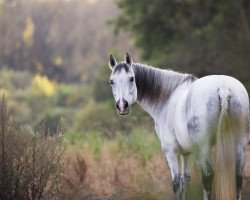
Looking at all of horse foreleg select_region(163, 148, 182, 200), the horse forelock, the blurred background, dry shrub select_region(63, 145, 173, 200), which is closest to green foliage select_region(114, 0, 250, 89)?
the blurred background

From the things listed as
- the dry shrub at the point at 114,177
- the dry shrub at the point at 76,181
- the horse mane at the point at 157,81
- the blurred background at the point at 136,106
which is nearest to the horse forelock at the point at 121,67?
the horse mane at the point at 157,81

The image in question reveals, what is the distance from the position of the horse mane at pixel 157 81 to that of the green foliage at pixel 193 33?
8.01m

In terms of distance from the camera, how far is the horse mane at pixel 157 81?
648cm

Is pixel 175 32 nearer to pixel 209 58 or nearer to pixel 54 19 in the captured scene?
pixel 209 58

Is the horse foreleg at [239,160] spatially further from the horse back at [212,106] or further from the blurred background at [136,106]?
the blurred background at [136,106]

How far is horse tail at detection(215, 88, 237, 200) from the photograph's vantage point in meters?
5.43

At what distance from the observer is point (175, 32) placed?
16.7 m

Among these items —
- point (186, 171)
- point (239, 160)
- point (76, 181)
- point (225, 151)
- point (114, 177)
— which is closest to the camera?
point (225, 151)

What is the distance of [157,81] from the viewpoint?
6.56m

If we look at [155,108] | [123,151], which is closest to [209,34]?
[123,151]

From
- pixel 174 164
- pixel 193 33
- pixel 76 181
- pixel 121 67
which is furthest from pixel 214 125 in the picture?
pixel 193 33

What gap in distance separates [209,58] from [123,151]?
18.1 feet

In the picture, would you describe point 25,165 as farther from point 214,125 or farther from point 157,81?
point 214,125

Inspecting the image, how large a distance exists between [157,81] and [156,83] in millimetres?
24
